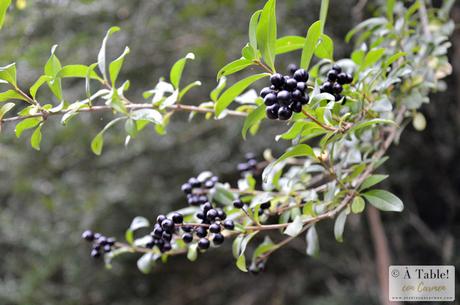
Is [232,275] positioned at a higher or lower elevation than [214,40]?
lower

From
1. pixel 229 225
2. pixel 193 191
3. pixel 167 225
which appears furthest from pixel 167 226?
pixel 193 191

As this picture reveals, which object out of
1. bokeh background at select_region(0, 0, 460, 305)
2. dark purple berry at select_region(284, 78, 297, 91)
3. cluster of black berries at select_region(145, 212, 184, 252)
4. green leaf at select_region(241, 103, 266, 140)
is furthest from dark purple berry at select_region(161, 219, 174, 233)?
bokeh background at select_region(0, 0, 460, 305)

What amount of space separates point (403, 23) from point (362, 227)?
1709 mm

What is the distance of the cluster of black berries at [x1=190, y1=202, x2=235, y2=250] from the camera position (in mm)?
844

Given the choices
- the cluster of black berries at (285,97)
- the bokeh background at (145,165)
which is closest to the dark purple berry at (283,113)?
the cluster of black berries at (285,97)

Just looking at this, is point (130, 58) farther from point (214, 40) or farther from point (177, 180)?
point (177, 180)

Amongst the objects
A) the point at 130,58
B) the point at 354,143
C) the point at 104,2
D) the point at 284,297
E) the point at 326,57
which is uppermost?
the point at 104,2

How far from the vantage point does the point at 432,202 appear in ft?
8.23

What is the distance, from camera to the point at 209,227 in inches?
33.2

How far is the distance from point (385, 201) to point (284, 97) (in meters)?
0.34

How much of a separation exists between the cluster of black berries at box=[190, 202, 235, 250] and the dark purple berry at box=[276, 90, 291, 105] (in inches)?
10.1

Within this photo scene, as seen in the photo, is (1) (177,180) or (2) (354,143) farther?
(1) (177,180)

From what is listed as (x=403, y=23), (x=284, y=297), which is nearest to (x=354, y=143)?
(x=403, y=23)

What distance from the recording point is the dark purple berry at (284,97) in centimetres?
70
